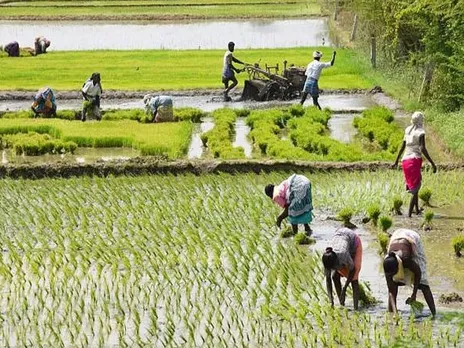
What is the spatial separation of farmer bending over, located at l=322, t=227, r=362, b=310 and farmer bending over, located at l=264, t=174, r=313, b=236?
2.03 m

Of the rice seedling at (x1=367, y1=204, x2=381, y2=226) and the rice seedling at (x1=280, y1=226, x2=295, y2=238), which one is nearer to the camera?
the rice seedling at (x1=280, y1=226, x2=295, y2=238)

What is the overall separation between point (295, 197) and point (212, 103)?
11134mm

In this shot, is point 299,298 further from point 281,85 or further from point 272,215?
point 281,85

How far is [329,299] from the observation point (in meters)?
9.77

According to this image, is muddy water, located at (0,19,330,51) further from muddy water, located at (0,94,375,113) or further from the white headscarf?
the white headscarf

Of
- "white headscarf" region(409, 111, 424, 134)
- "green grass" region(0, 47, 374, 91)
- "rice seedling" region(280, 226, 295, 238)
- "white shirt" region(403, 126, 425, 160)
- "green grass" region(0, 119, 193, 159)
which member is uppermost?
"white headscarf" region(409, 111, 424, 134)

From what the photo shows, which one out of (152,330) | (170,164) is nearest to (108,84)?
(170,164)

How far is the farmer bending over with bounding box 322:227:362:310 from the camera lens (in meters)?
9.40

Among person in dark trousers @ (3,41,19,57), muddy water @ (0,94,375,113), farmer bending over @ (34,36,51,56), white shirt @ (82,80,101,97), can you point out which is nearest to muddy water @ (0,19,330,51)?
farmer bending over @ (34,36,51,56)

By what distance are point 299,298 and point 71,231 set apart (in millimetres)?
3468

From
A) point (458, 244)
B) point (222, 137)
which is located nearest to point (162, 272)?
point (458, 244)

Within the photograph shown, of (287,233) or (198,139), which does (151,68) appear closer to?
(198,139)

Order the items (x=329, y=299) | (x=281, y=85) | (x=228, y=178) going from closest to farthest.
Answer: (x=329, y=299) < (x=228, y=178) < (x=281, y=85)

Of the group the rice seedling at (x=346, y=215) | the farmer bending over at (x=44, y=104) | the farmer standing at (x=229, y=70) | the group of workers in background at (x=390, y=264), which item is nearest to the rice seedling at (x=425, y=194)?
the rice seedling at (x=346, y=215)
